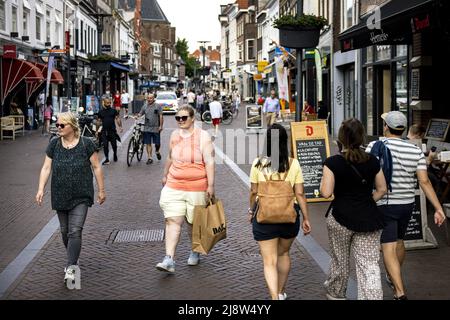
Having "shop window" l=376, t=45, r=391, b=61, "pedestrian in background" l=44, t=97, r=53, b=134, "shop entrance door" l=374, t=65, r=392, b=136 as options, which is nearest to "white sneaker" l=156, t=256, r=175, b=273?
"shop window" l=376, t=45, r=391, b=61

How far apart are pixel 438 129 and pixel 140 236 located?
6.62m

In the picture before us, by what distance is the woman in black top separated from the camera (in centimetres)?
580

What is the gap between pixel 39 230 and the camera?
32.9 feet

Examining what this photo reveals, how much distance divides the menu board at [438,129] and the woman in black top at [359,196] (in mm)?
7710

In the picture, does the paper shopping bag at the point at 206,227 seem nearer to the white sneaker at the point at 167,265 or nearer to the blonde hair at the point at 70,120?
the white sneaker at the point at 167,265

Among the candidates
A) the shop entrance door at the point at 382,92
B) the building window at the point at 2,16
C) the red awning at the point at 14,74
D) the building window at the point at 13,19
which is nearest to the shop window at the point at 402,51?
the shop entrance door at the point at 382,92

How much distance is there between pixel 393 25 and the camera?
1225 centimetres

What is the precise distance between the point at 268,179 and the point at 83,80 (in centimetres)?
4532

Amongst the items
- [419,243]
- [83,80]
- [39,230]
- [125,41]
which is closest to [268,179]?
[419,243]

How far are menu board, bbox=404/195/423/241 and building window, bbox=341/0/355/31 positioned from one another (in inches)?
686

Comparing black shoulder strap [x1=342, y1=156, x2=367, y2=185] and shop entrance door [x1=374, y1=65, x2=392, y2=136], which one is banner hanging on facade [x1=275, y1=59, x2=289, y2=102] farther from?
black shoulder strap [x1=342, y1=156, x2=367, y2=185]

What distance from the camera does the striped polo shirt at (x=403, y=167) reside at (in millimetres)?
6344
